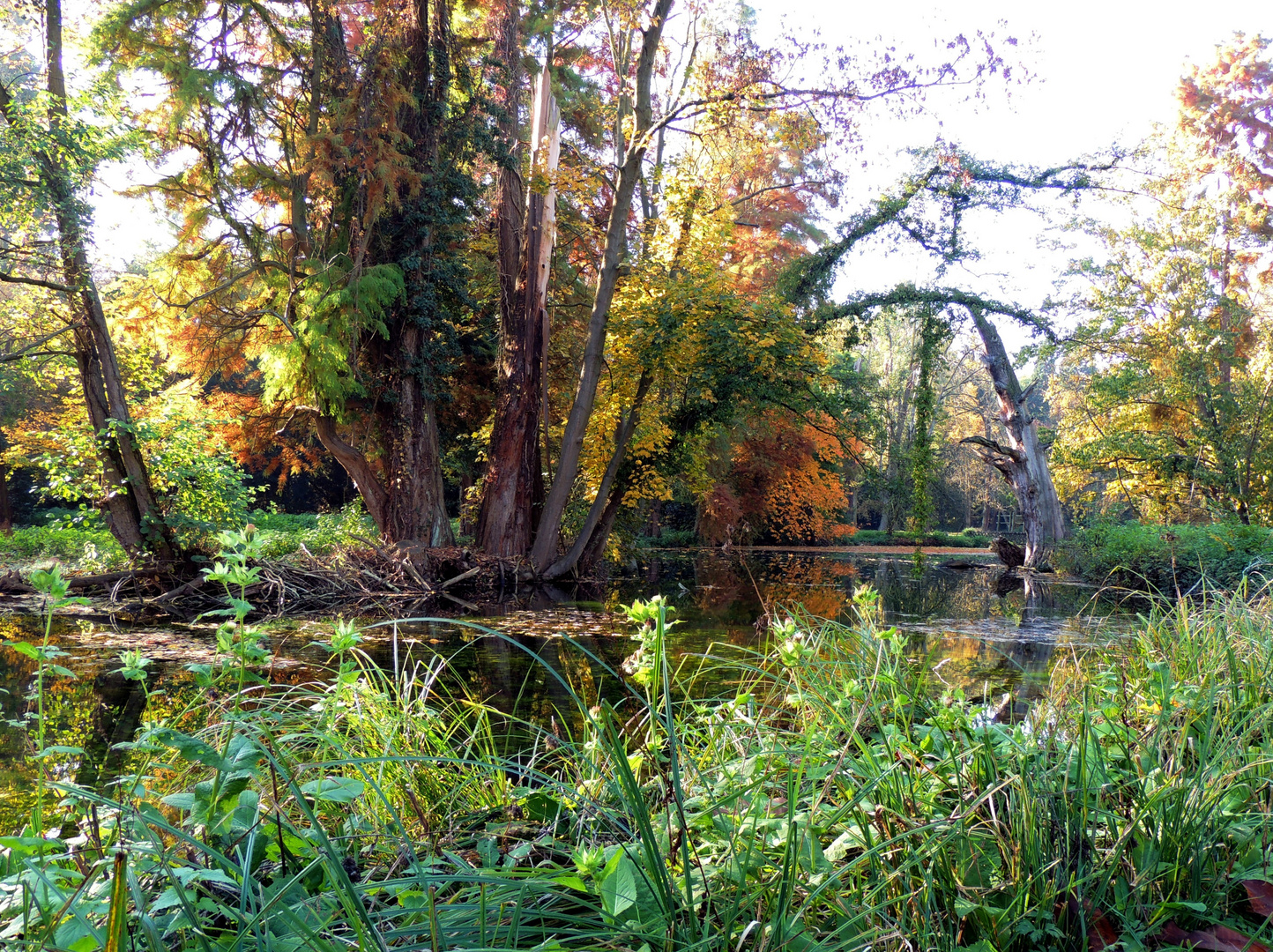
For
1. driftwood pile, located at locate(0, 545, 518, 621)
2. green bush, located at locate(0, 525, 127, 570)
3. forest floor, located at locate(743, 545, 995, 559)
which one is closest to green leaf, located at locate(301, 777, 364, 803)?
driftwood pile, located at locate(0, 545, 518, 621)

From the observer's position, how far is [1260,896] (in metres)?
1.27

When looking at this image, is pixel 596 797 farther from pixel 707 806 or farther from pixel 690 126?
pixel 690 126

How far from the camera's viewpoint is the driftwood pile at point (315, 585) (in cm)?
831

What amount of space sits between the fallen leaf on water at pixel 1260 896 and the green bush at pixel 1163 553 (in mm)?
9270

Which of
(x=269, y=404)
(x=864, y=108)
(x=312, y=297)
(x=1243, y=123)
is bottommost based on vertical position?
(x=269, y=404)

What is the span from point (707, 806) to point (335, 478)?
82.2 ft

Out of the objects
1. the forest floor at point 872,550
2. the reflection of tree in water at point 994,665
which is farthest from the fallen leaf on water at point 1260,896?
the forest floor at point 872,550

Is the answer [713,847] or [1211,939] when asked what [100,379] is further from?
[1211,939]

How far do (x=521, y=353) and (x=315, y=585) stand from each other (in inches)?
181

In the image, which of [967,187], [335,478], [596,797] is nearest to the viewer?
[596,797]

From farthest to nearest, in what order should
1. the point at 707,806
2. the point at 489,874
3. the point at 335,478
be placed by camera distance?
1. the point at 335,478
2. the point at 707,806
3. the point at 489,874

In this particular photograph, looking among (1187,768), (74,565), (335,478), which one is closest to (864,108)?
(1187,768)

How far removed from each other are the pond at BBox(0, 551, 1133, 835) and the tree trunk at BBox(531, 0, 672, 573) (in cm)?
99

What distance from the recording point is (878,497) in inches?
1271
